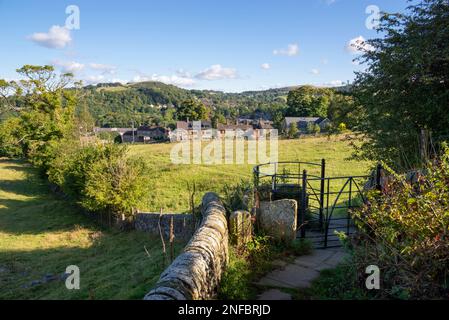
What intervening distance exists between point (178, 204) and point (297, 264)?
521 inches

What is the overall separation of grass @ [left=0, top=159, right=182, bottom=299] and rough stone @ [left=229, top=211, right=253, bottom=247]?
178cm

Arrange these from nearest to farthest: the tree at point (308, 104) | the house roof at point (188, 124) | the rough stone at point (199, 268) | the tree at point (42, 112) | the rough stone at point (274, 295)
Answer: the rough stone at point (199, 268) < the rough stone at point (274, 295) < the tree at point (42, 112) < the tree at point (308, 104) < the house roof at point (188, 124)

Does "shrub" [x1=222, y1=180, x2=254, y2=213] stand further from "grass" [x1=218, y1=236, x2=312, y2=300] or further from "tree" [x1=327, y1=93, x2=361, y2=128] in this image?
"tree" [x1=327, y1=93, x2=361, y2=128]

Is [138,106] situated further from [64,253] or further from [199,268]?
[199,268]

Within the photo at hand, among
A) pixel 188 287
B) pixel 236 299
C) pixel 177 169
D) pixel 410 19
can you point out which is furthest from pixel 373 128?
pixel 177 169

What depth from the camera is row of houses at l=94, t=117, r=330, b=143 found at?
6405cm

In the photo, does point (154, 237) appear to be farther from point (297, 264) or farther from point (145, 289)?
point (297, 264)

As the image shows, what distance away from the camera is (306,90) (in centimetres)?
8319

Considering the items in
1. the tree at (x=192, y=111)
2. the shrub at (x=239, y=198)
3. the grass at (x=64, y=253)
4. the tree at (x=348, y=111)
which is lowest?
the grass at (x=64, y=253)

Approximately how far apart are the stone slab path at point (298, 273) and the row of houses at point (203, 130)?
52.1 m

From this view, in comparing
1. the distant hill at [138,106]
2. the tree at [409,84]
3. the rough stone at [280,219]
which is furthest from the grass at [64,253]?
the distant hill at [138,106]

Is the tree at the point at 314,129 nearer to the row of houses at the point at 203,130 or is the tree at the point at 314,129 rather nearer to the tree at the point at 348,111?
the row of houses at the point at 203,130

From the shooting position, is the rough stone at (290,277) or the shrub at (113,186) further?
the shrub at (113,186)

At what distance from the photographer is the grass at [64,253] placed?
26.4ft
